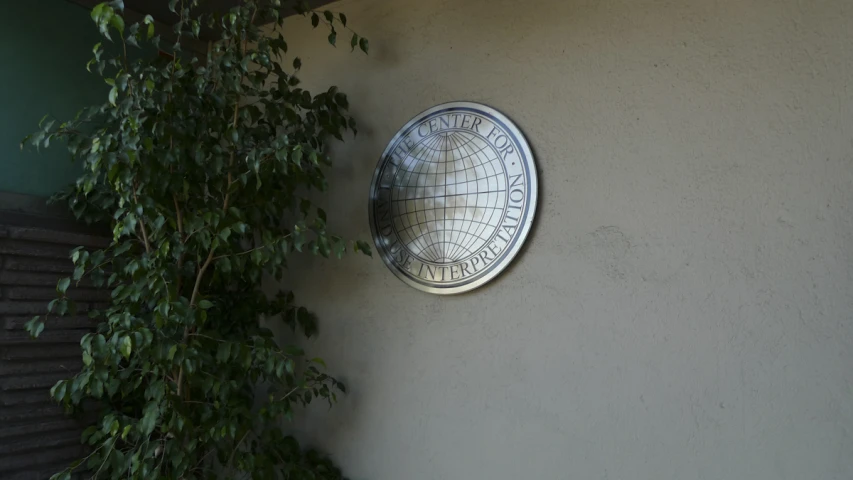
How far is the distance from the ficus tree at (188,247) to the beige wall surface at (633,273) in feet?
1.13

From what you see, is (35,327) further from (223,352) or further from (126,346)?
(223,352)

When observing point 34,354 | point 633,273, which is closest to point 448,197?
point 633,273

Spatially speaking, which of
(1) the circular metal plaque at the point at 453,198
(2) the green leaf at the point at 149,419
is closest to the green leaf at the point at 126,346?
(2) the green leaf at the point at 149,419

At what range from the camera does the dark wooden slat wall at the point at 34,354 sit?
2180mm

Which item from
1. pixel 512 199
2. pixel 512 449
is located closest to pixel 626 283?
pixel 512 199

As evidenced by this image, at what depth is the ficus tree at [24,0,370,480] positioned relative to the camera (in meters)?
2.02

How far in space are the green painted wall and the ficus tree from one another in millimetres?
161

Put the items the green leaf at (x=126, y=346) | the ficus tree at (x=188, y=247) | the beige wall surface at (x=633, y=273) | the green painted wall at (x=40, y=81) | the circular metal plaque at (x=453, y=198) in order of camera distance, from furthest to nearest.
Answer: the green painted wall at (x=40, y=81), the circular metal plaque at (x=453, y=198), the ficus tree at (x=188, y=247), the green leaf at (x=126, y=346), the beige wall surface at (x=633, y=273)

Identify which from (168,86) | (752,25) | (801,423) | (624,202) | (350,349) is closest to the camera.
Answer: (801,423)

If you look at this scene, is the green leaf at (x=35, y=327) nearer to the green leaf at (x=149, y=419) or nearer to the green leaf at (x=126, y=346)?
the green leaf at (x=126, y=346)

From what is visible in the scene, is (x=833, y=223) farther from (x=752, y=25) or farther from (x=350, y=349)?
(x=350, y=349)

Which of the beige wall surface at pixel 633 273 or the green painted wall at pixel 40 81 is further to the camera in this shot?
the green painted wall at pixel 40 81

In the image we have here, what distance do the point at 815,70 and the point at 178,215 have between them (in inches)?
79.0

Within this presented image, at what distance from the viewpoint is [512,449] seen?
207 centimetres
